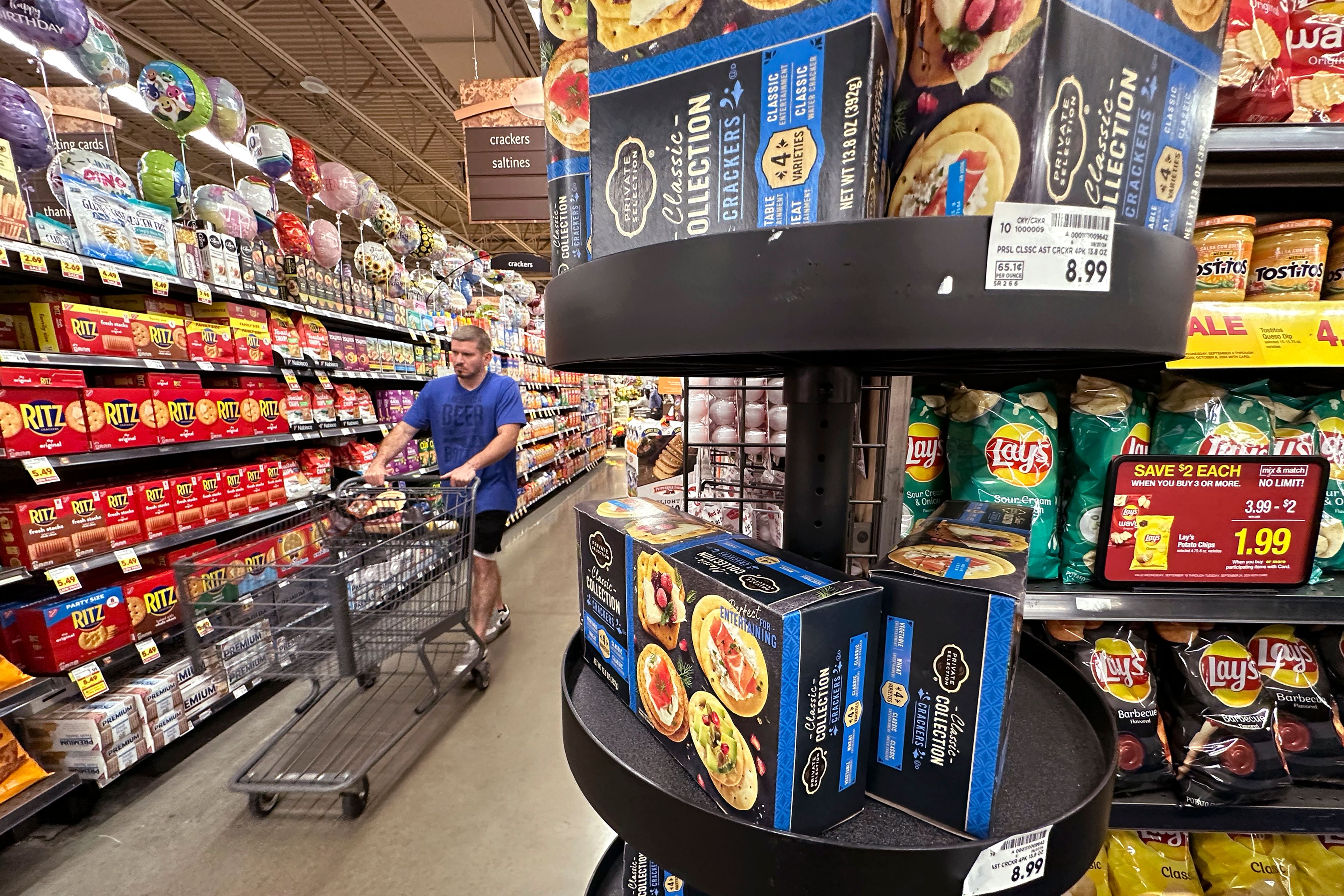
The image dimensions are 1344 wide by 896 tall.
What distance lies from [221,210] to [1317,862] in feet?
14.3

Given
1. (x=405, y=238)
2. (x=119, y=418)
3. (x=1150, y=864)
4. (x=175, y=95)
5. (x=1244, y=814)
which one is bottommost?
(x=1150, y=864)

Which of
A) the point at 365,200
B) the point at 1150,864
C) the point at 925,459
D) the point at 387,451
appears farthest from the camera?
the point at 365,200

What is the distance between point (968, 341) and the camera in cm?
35

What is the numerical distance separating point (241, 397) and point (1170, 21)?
10.4 feet

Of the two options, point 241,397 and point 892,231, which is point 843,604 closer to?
point 892,231

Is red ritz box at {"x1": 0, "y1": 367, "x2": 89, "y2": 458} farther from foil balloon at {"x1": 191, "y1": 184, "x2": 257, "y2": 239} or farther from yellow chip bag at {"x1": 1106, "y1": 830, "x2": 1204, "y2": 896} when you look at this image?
yellow chip bag at {"x1": 1106, "y1": 830, "x2": 1204, "y2": 896}

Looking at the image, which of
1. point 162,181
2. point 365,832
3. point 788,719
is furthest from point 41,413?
point 788,719

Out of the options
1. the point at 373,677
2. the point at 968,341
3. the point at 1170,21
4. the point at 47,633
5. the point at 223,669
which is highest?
the point at 1170,21

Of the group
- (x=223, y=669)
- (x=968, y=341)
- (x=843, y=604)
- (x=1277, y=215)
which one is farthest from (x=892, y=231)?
(x=223, y=669)

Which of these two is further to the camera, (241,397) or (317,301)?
(317,301)

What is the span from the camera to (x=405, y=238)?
4.55 metres

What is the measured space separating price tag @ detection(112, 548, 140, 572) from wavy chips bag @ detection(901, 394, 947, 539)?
263 cm

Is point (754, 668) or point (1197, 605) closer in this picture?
point (754, 668)

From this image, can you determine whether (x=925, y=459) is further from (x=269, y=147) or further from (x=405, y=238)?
(x=405, y=238)
